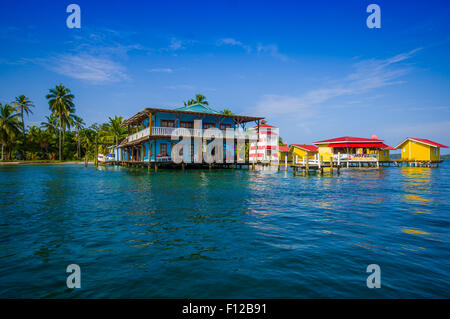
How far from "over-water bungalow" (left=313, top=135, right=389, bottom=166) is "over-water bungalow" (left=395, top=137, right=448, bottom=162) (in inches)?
240

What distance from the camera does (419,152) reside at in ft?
147

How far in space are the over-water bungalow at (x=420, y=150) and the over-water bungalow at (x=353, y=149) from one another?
20.0 feet

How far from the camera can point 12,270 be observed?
14.4 feet

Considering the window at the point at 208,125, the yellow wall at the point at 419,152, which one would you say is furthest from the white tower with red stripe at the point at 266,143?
the yellow wall at the point at 419,152

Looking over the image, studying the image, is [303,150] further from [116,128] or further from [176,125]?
[116,128]

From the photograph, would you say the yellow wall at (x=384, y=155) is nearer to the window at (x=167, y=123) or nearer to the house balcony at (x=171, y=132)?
the house balcony at (x=171, y=132)

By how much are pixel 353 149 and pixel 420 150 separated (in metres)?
13.7

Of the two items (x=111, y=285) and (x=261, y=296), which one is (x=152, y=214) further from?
(x=261, y=296)

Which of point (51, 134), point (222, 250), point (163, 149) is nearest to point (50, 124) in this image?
point (51, 134)

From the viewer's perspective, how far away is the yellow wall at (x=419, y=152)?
43.9m

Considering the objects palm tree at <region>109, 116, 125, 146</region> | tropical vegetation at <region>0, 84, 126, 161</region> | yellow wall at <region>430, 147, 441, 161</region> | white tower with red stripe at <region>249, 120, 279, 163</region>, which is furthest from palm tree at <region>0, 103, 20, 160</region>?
yellow wall at <region>430, 147, 441, 161</region>

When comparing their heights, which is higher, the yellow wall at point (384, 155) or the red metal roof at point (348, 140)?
the red metal roof at point (348, 140)

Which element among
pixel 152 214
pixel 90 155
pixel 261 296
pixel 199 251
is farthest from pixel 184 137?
pixel 90 155

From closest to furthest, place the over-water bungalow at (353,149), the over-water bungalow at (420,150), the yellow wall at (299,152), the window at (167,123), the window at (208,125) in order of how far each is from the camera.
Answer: the window at (167,123) < the window at (208,125) < the over-water bungalow at (353,149) < the over-water bungalow at (420,150) < the yellow wall at (299,152)
